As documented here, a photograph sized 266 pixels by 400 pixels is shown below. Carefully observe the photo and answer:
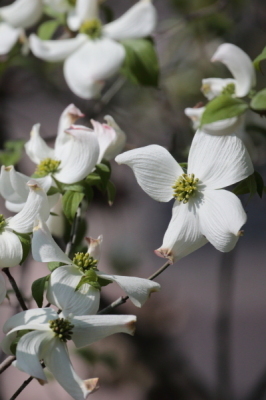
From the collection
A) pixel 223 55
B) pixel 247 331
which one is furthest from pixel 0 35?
pixel 247 331

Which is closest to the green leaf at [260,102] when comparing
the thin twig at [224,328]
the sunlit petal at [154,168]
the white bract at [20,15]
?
the sunlit petal at [154,168]

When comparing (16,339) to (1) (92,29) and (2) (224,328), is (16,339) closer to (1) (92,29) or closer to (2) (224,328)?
(1) (92,29)

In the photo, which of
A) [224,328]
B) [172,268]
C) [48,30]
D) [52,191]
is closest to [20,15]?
[48,30]

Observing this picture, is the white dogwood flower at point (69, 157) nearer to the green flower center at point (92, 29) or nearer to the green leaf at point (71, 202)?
the green leaf at point (71, 202)

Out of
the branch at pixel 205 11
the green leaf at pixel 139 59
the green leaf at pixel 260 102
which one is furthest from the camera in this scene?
the branch at pixel 205 11

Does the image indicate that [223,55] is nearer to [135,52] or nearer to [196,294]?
[135,52]
